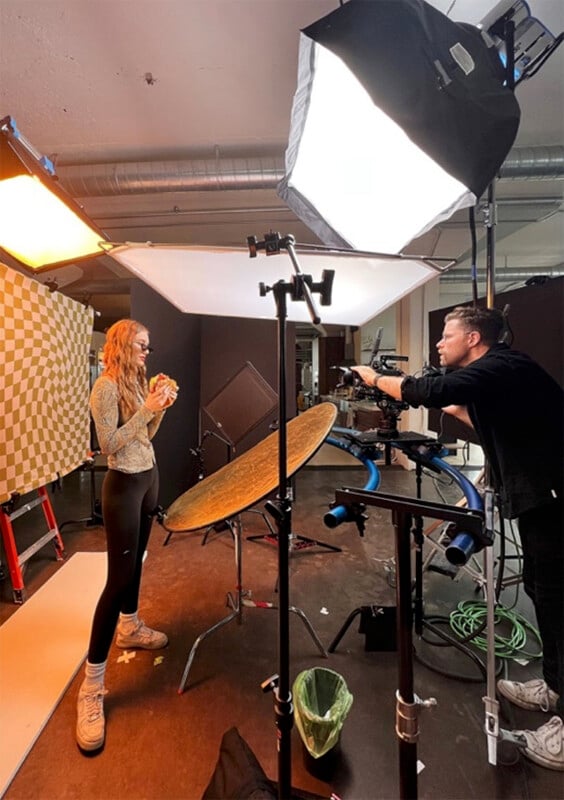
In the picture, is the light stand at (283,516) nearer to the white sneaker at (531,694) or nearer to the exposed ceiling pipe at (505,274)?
the white sneaker at (531,694)

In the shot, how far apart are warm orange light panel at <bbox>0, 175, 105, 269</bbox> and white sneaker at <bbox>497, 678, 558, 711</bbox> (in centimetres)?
255

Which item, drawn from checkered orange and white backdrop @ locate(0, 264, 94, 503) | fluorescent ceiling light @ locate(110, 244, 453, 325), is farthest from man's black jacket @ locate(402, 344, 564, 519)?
A: checkered orange and white backdrop @ locate(0, 264, 94, 503)

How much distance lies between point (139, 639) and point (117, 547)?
77 centimetres

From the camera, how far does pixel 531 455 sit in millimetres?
1189

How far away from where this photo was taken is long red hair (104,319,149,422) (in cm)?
142

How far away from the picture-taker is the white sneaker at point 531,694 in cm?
138

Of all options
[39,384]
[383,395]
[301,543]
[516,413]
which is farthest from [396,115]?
[301,543]

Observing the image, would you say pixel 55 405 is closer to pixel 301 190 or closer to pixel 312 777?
pixel 301 190

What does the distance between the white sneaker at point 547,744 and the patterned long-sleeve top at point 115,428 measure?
187 cm

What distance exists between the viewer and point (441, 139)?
0.95 metres

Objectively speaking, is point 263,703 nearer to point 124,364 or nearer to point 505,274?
point 124,364

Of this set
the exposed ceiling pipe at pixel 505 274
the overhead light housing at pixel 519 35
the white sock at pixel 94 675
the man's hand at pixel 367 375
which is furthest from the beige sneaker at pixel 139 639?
the exposed ceiling pipe at pixel 505 274

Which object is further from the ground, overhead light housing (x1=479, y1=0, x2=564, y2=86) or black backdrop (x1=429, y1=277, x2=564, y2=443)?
overhead light housing (x1=479, y1=0, x2=564, y2=86)

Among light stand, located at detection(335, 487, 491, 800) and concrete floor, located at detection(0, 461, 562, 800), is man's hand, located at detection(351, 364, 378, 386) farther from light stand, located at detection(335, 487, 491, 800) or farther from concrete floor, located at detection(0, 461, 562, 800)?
concrete floor, located at detection(0, 461, 562, 800)
